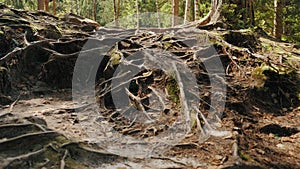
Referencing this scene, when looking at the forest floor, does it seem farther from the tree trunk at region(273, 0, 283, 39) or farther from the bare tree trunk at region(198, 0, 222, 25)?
the tree trunk at region(273, 0, 283, 39)

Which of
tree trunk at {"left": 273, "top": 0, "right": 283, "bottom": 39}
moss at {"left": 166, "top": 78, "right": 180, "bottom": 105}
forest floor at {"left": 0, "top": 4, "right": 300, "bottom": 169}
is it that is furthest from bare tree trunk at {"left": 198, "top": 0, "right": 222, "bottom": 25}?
tree trunk at {"left": 273, "top": 0, "right": 283, "bottom": 39}

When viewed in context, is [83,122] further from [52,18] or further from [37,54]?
[52,18]

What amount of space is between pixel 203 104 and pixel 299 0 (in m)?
12.2

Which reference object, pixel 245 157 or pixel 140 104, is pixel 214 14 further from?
pixel 245 157

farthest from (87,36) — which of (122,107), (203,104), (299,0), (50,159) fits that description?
(299,0)

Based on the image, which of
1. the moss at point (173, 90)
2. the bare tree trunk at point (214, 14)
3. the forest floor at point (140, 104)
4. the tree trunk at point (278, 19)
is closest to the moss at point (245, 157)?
the forest floor at point (140, 104)

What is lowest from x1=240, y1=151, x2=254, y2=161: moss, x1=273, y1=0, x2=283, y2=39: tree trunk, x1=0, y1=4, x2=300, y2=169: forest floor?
x1=240, y1=151, x2=254, y2=161: moss

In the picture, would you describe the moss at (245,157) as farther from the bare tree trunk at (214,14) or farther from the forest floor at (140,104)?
the bare tree trunk at (214,14)

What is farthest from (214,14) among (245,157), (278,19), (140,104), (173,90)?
(245,157)

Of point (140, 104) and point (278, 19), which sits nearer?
point (140, 104)

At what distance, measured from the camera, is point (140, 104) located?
583 centimetres

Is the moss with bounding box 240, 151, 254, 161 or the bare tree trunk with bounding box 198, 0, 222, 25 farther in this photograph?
the bare tree trunk with bounding box 198, 0, 222, 25

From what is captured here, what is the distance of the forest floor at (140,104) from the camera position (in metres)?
4.21

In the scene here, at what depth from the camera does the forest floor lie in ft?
13.8
